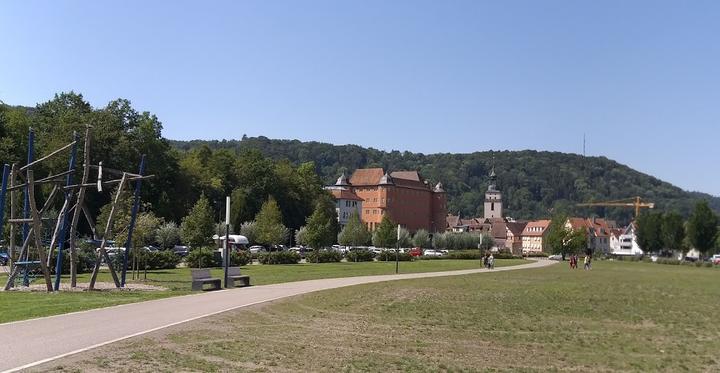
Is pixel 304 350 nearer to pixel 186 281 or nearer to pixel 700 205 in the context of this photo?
pixel 186 281

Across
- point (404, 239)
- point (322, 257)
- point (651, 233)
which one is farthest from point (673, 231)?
point (322, 257)

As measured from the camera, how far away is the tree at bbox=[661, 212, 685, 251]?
120938mm

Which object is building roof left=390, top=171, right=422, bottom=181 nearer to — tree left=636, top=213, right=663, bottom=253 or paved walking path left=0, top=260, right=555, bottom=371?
tree left=636, top=213, right=663, bottom=253

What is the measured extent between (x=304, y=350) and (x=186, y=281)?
20423 millimetres

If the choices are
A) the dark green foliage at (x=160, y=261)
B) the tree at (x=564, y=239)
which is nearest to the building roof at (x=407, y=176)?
the tree at (x=564, y=239)

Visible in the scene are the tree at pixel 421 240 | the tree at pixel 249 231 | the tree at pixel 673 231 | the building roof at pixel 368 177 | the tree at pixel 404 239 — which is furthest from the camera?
the building roof at pixel 368 177

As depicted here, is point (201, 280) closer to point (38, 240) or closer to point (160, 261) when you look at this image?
point (38, 240)

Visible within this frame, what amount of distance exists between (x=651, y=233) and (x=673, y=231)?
29.7ft

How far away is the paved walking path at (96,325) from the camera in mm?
11375

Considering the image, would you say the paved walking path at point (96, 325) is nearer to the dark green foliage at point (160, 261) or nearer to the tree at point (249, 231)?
the dark green foliage at point (160, 261)

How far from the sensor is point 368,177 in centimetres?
17438

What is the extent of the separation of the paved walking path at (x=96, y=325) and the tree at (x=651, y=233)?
120 metres

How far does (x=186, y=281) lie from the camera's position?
32.1 m

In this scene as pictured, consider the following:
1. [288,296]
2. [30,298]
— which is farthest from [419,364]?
Answer: [30,298]
